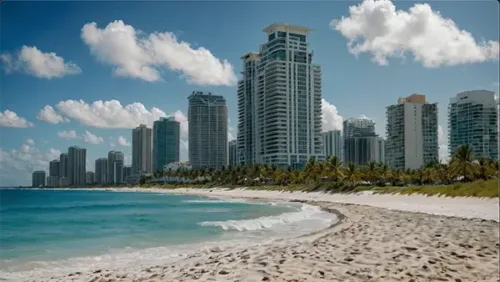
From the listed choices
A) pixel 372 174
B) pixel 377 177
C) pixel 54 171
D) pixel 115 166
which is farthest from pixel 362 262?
pixel 115 166

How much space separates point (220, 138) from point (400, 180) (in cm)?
8475

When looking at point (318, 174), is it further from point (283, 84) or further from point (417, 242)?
point (283, 84)

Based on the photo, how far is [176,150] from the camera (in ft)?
455

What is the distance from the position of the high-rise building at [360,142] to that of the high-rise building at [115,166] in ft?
258

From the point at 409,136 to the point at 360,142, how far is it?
33.2 metres

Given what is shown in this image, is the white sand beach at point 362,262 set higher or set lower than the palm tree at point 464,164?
lower

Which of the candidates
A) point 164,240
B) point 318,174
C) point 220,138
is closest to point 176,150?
point 220,138

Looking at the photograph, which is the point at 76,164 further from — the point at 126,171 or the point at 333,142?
the point at 333,142

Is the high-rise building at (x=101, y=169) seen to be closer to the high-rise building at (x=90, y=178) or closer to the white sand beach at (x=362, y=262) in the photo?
the high-rise building at (x=90, y=178)

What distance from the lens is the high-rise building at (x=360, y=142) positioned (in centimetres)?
8594

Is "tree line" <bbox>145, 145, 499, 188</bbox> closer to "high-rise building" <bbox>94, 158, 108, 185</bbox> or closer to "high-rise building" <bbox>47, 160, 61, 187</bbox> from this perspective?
"high-rise building" <bbox>47, 160, 61, 187</bbox>

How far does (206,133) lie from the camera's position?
118 metres

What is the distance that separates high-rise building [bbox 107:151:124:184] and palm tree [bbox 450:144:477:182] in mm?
124904

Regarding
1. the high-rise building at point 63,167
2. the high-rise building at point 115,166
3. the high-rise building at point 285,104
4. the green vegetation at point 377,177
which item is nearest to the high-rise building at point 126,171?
the high-rise building at point 115,166
